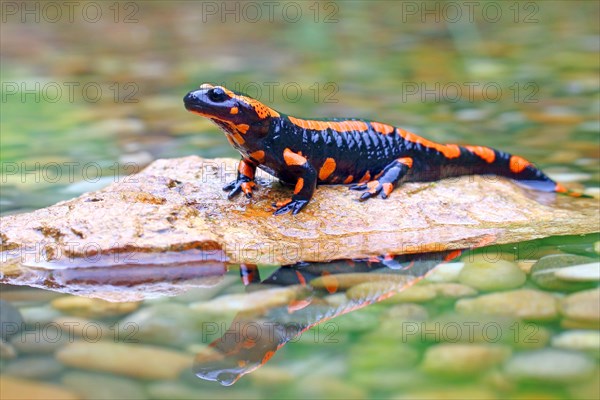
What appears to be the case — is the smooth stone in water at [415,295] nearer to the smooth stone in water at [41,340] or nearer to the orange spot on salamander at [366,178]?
the orange spot on salamander at [366,178]

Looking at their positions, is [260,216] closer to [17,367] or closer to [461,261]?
[461,261]

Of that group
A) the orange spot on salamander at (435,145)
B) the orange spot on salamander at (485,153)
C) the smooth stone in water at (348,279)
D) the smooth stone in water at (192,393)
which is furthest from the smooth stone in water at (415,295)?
the orange spot on salamander at (485,153)

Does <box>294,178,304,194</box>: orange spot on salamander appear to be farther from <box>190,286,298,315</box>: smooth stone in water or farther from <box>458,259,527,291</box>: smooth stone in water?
<box>458,259,527,291</box>: smooth stone in water

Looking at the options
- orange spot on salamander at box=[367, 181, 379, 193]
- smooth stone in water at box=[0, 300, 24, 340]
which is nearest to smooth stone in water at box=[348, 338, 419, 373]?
smooth stone in water at box=[0, 300, 24, 340]

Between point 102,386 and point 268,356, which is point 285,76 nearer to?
point 268,356

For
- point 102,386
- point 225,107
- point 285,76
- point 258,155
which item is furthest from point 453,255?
point 285,76

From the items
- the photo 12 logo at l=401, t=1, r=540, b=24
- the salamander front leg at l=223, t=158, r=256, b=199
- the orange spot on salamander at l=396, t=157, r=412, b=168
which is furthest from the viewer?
the photo 12 logo at l=401, t=1, r=540, b=24
